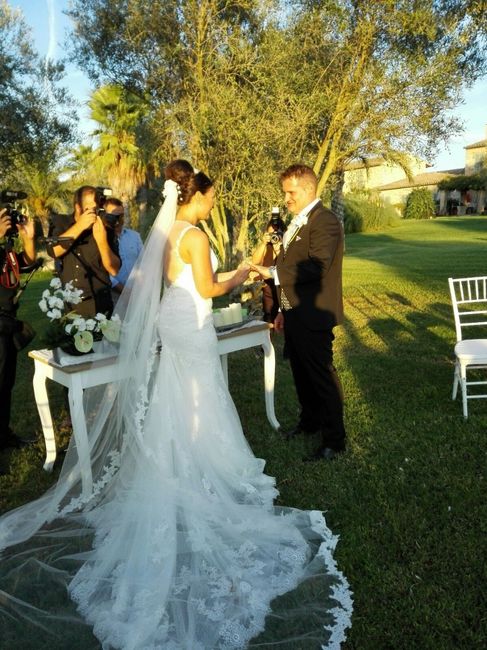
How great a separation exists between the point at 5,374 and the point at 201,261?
2439 millimetres

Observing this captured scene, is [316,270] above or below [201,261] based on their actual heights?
below

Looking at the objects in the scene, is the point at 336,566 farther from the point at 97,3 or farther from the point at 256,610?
the point at 97,3

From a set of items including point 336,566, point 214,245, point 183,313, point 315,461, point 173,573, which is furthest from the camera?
point 214,245

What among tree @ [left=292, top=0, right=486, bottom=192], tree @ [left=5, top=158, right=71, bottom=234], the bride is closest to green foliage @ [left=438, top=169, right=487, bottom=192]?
tree @ [left=5, top=158, right=71, bottom=234]

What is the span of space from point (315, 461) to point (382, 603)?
1737 millimetres

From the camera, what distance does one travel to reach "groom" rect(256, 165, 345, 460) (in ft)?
14.8

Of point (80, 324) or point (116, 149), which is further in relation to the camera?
point (116, 149)

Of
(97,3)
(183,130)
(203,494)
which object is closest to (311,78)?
(183,130)

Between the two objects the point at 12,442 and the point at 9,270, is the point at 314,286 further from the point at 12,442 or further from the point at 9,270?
the point at 12,442

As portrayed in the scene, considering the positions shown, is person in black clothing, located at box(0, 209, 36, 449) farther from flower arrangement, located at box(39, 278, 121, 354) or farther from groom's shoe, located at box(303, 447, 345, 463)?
groom's shoe, located at box(303, 447, 345, 463)

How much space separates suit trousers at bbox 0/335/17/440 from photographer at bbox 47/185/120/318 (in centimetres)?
74

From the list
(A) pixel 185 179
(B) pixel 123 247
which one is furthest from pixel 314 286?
(B) pixel 123 247

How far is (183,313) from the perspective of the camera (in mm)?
4102

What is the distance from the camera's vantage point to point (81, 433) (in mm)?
4051
